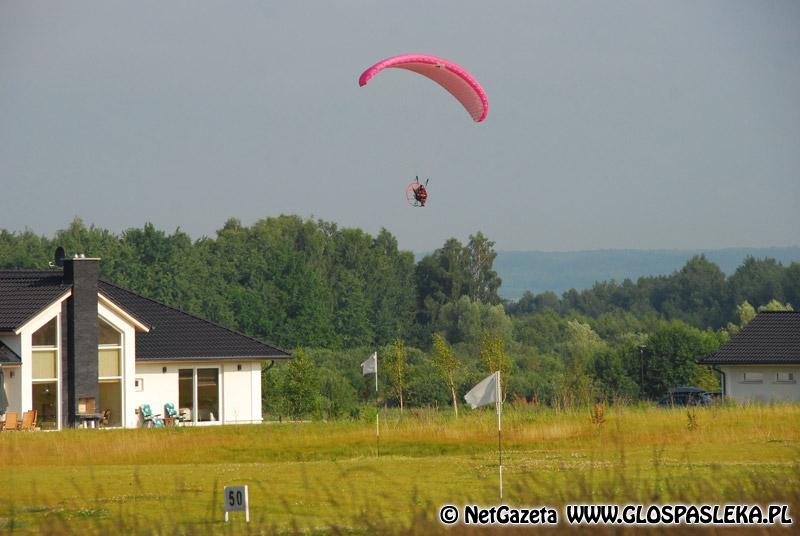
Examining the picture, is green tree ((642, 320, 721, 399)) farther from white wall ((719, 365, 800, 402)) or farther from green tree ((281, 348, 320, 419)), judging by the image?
green tree ((281, 348, 320, 419))

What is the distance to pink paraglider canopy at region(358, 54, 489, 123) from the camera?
28.7 meters

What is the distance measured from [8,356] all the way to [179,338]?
6213 mm

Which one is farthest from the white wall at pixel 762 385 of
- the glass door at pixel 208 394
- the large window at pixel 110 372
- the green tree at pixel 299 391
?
the large window at pixel 110 372

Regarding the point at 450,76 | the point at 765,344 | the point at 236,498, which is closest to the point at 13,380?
the point at 450,76

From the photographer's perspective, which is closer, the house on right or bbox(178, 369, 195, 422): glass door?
bbox(178, 369, 195, 422): glass door

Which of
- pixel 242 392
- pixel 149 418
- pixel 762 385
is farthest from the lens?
pixel 762 385

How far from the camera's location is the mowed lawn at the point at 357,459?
47.6 ft

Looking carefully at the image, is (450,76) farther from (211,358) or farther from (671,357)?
(671,357)

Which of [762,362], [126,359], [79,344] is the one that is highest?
[79,344]

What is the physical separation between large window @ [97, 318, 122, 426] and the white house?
0.09ft

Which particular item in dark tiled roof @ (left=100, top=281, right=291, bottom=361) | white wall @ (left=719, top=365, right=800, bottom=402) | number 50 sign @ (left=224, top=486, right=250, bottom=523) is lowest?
number 50 sign @ (left=224, top=486, right=250, bottom=523)

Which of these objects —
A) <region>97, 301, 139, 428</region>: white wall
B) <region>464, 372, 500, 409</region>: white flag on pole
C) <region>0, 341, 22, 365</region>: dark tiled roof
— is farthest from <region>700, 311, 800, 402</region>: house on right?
<region>464, 372, 500, 409</region>: white flag on pole

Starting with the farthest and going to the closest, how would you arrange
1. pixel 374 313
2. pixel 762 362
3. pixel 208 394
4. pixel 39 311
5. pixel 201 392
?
pixel 374 313 < pixel 762 362 < pixel 208 394 < pixel 201 392 < pixel 39 311

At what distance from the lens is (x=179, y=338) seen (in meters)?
39.5
